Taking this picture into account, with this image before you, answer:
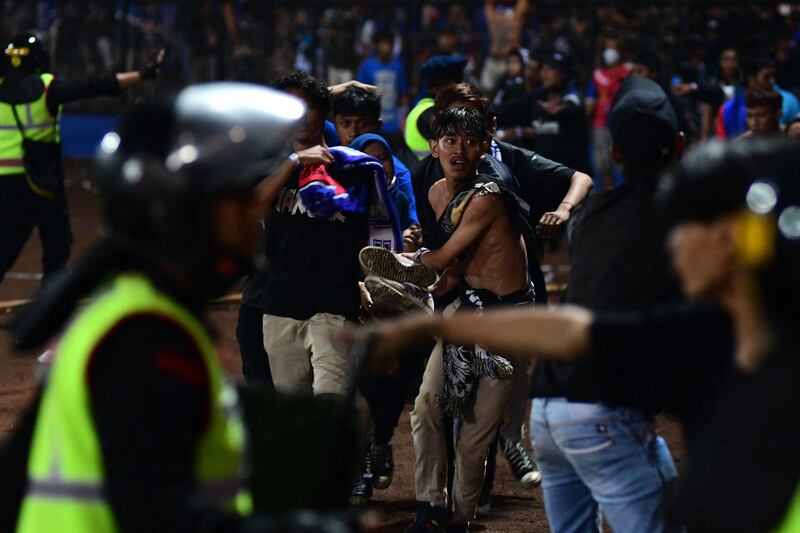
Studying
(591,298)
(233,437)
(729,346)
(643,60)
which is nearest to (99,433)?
(233,437)

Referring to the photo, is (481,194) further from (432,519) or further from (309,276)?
(432,519)

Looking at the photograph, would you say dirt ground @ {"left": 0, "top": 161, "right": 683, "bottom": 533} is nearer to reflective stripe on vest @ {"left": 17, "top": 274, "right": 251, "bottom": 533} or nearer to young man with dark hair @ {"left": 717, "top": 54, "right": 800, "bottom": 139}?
reflective stripe on vest @ {"left": 17, "top": 274, "right": 251, "bottom": 533}

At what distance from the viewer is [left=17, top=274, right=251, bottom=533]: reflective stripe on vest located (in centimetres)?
254

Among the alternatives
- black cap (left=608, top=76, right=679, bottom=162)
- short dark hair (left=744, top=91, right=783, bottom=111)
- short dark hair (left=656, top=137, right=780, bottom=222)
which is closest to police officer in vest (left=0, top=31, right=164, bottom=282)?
short dark hair (left=744, top=91, right=783, bottom=111)

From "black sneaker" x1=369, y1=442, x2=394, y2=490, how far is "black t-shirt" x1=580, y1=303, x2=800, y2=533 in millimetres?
4013

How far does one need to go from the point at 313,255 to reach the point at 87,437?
3577mm

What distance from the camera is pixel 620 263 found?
12.7 feet

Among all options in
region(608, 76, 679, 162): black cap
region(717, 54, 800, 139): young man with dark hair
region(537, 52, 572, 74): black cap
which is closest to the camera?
region(608, 76, 679, 162): black cap

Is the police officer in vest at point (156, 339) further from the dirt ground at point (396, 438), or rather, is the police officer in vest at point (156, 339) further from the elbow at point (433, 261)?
the elbow at point (433, 261)

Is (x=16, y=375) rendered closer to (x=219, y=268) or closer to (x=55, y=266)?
(x=55, y=266)

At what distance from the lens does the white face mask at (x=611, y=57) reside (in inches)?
632

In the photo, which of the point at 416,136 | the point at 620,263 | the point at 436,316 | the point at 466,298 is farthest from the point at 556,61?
the point at 436,316

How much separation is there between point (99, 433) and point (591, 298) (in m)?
1.78

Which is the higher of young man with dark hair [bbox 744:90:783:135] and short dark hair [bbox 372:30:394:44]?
young man with dark hair [bbox 744:90:783:135]
